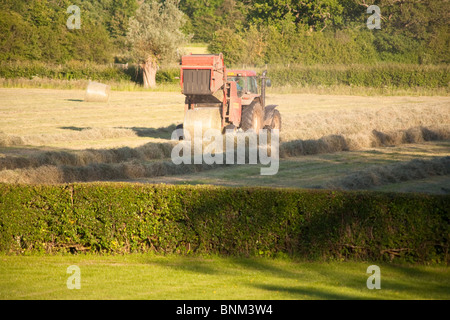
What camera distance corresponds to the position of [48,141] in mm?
20516

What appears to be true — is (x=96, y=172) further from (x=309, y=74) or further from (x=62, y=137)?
(x=309, y=74)

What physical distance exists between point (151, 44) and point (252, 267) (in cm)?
4365

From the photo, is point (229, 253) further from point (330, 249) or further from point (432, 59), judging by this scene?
point (432, 59)

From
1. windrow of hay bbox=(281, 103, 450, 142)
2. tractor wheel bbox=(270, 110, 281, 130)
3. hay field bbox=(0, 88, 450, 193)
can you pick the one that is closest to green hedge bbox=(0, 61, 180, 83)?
hay field bbox=(0, 88, 450, 193)

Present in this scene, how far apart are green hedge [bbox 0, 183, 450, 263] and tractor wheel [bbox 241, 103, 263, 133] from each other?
38.5ft

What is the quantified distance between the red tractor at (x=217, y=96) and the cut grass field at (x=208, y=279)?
1026cm

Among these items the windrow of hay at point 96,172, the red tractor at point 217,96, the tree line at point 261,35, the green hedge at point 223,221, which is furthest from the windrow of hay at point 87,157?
the tree line at point 261,35

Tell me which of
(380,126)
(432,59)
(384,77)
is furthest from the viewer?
(432,59)

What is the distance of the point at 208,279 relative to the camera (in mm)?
7836

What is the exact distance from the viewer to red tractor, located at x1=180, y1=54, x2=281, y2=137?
1883 cm

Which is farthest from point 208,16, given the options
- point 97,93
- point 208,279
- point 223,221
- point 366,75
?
point 208,279

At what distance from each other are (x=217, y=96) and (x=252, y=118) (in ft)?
7.01

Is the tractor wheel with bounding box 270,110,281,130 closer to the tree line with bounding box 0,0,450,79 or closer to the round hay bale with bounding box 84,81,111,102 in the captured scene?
the round hay bale with bounding box 84,81,111,102

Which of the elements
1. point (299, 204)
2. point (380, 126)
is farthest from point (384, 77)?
point (299, 204)
